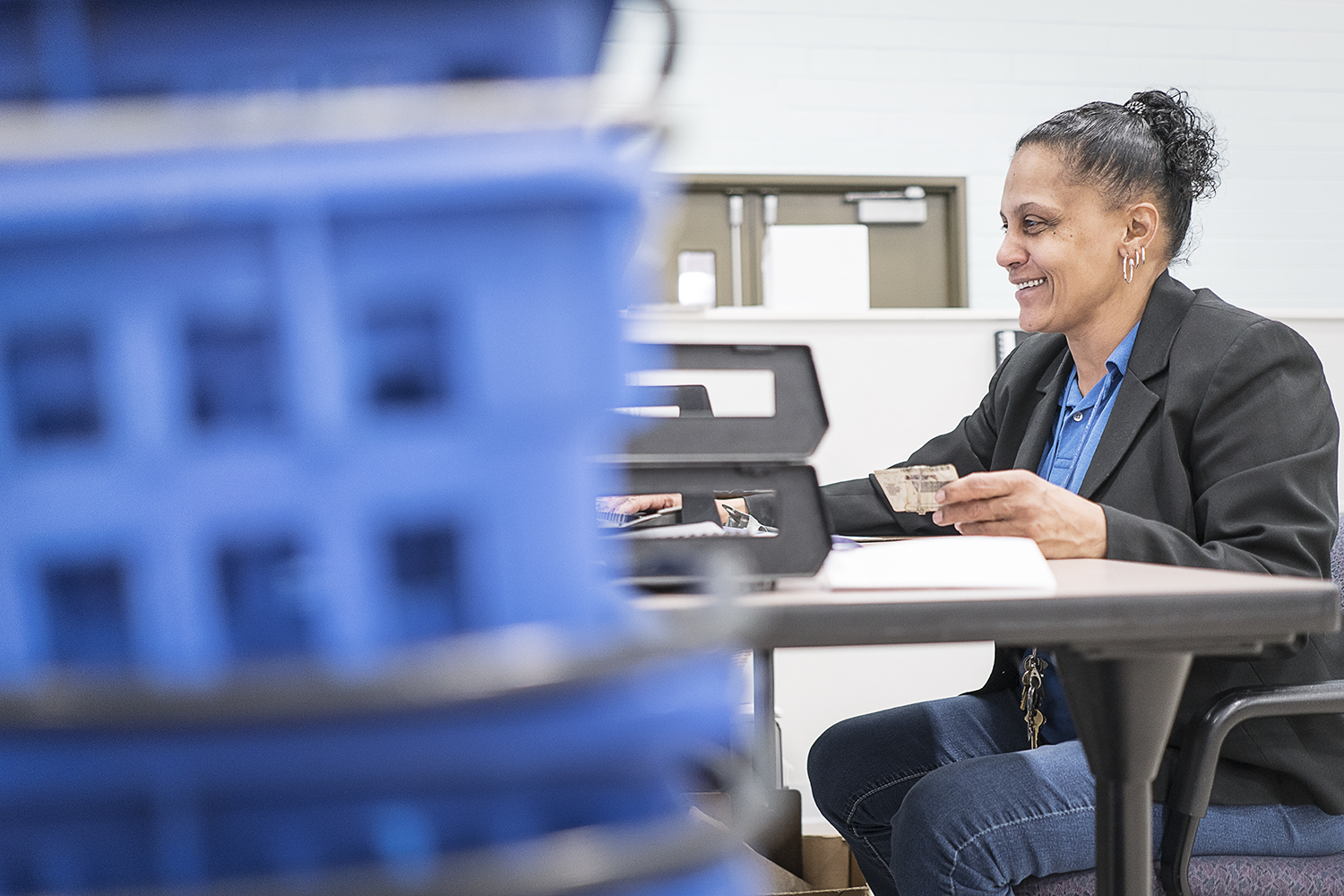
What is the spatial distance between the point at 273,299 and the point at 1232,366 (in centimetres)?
124

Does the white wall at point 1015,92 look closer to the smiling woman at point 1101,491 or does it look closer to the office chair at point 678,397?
the smiling woman at point 1101,491

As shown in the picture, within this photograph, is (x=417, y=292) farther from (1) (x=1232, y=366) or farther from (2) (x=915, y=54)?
(2) (x=915, y=54)

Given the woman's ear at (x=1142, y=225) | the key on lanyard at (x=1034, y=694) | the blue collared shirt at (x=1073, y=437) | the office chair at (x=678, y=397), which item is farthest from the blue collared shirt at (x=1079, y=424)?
the office chair at (x=678, y=397)

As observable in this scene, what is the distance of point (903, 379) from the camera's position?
265cm

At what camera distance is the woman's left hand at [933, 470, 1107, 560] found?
1.11m

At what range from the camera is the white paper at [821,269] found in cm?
327

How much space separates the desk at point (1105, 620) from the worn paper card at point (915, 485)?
415 millimetres

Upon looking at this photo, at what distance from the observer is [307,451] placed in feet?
1.11

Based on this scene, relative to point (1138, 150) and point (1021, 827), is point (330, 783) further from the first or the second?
point (1138, 150)

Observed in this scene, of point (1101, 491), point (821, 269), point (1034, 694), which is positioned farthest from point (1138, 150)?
point (821, 269)

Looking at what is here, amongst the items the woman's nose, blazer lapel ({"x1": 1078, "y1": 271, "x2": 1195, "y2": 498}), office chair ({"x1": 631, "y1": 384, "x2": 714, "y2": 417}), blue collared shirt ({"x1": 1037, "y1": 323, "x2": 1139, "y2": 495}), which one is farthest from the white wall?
office chair ({"x1": 631, "y1": 384, "x2": 714, "y2": 417})

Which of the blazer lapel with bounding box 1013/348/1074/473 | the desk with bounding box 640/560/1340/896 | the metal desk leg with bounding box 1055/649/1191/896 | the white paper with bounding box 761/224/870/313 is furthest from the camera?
the white paper with bounding box 761/224/870/313

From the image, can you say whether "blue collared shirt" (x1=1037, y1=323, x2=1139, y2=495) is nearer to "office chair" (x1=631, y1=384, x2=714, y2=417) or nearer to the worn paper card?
the worn paper card

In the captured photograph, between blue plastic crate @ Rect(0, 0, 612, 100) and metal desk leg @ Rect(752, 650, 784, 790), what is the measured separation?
1.29 feet
